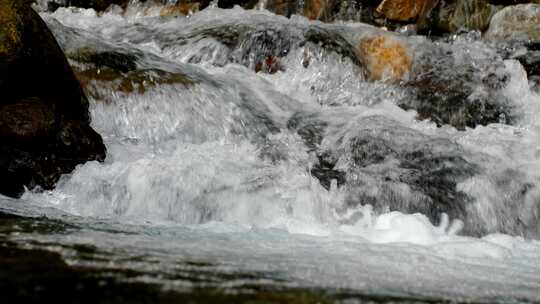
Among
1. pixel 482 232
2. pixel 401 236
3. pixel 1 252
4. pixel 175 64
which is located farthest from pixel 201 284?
pixel 175 64

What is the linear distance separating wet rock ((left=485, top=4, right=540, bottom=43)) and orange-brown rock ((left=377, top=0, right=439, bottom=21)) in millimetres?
1153

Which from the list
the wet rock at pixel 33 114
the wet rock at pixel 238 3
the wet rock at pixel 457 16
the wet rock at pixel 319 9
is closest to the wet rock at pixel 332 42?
the wet rock at pixel 457 16

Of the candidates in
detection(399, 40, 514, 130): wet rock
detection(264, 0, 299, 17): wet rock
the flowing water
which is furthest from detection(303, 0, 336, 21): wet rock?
detection(399, 40, 514, 130): wet rock

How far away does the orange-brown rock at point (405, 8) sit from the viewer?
10734 mm

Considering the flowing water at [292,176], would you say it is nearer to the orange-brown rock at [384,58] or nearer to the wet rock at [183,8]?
the orange-brown rock at [384,58]

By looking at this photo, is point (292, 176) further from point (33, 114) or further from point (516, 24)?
point (516, 24)

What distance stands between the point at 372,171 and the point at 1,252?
3964 mm

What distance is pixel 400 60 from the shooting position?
8906 mm

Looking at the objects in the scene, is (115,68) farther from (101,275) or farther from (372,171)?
(101,275)

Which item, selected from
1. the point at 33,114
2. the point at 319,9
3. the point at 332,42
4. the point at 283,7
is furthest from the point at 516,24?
the point at 33,114

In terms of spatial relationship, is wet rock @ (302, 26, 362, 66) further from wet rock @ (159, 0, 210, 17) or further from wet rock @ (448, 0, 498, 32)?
wet rock @ (159, 0, 210, 17)

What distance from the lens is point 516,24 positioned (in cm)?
980

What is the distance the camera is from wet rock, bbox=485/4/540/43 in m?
9.51

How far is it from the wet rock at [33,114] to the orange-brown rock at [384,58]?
4.61m
